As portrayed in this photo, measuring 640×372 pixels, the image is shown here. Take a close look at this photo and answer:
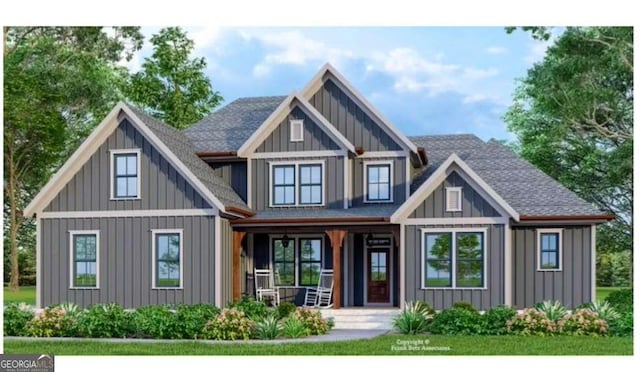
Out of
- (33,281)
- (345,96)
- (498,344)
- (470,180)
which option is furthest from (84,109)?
(498,344)

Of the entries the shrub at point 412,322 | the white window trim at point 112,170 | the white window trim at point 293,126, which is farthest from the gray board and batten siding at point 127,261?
the shrub at point 412,322

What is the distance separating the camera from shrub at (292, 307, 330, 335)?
19328 mm

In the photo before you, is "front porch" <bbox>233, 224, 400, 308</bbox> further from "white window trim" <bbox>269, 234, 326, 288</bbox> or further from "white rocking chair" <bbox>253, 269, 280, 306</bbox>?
"white rocking chair" <bbox>253, 269, 280, 306</bbox>

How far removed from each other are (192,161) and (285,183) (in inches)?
85.1

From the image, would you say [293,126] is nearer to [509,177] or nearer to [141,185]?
[141,185]

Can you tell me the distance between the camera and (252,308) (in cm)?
2022

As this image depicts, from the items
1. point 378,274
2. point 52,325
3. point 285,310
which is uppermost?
point 378,274

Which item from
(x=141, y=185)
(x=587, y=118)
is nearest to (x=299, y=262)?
(x=141, y=185)

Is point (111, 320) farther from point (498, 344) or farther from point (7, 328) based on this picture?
point (498, 344)

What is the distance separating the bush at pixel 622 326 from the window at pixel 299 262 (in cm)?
676

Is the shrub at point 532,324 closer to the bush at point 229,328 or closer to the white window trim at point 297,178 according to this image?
the bush at point 229,328

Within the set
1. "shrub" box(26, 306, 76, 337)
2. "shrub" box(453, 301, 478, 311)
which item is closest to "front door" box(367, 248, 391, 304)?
"shrub" box(453, 301, 478, 311)

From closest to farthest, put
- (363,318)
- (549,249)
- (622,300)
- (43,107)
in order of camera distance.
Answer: (363,318) < (549,249) < (622,300) < (43,107)
